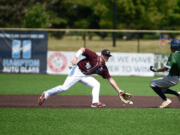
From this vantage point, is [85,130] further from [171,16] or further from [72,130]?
[171,16]

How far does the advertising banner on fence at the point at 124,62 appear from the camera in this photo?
21438mm

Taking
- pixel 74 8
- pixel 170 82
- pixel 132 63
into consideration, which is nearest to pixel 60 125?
pixel 170 82

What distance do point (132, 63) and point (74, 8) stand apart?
41.0m

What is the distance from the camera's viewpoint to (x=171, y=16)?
4866cm

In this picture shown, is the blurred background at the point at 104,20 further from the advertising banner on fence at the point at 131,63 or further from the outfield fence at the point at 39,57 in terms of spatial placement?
the advertising banner on fence at the point at 131,63

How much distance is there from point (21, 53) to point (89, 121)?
1430 centimetres

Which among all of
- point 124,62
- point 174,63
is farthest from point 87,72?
point 124,62

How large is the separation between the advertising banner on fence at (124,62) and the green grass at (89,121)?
38.9 ft

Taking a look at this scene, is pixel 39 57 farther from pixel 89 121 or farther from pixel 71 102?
pixel 89 121

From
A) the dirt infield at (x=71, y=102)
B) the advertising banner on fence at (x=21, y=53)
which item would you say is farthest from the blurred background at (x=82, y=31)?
the dirt infield at (x=71, y=102)

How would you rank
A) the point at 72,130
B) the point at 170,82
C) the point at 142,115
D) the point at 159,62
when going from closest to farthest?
1. the point at 72,130
2. the point at 142,115
3. the point at 170,82
4. the point at 159,62

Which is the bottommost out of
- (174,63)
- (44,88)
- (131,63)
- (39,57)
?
(44,88)

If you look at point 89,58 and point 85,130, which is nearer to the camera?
point 85,130

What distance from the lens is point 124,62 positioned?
21.5m
